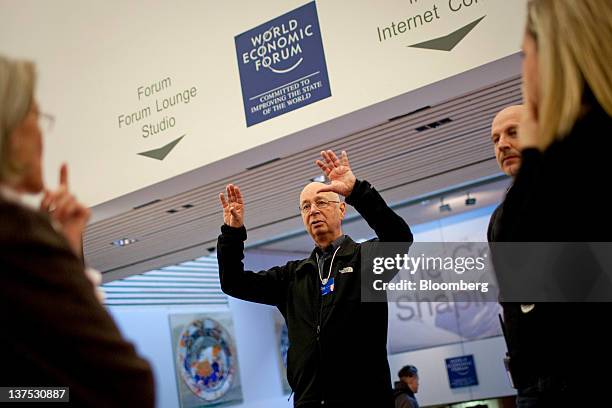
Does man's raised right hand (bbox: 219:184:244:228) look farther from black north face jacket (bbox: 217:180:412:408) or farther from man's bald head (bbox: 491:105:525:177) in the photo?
man's bald head (bbox: 491:105:525:177)

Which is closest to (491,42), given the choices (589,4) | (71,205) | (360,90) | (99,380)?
(360,90)

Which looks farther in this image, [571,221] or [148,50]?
[148,50]

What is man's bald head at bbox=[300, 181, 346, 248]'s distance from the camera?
3.62 metres

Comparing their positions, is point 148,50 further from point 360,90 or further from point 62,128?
point 360,90

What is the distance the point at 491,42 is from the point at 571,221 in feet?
9.82

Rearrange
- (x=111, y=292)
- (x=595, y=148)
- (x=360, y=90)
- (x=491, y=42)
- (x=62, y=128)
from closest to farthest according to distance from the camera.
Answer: (x=595, y=148)
(x=491, y=42)
(x=360, y=90)
(x=62, y=128)
(x=111, y=292)

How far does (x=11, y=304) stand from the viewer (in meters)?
1.11

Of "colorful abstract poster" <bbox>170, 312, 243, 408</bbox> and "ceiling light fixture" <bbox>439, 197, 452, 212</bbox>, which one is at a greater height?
"ceiling light fixture" <bbox>439, 197, 452, 212</bbox>

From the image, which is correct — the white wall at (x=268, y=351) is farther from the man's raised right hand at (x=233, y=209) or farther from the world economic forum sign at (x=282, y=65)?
the man's raised right hand at (x=233, y=209)

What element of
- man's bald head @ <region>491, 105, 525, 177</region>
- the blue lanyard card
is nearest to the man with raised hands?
the blue lanyard card

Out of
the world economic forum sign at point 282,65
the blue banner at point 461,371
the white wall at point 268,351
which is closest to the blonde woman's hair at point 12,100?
the world economic forum sign at point 282,65

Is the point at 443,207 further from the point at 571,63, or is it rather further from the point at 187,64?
the point at 571,63

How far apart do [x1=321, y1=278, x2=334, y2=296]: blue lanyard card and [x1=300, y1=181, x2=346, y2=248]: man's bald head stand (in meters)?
0.29

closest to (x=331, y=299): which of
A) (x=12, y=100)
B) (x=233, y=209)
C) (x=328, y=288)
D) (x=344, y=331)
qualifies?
(x=328, y=288)
